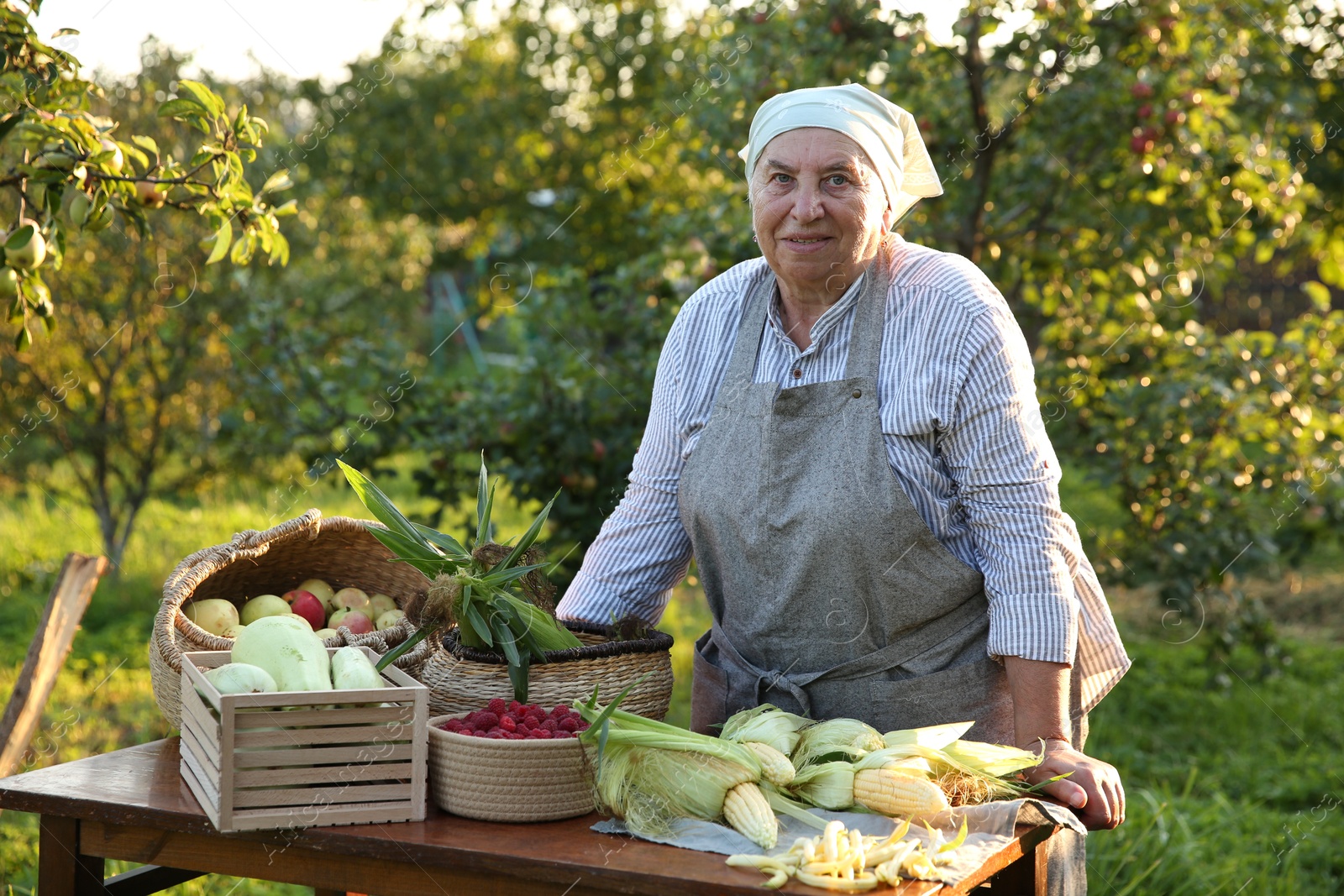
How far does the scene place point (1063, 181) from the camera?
17.1ft

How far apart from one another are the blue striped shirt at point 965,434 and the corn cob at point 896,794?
0.44 meters

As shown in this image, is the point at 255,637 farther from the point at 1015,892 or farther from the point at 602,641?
the point at 1015,892

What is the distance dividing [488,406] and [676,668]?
1.91 meters

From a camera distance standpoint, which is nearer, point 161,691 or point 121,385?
point 161,691

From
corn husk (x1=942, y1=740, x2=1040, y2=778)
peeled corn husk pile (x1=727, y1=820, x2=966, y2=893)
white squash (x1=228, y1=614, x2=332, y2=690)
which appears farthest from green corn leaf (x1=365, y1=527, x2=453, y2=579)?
corn husk (x1=942, y1=740, x2=1040, y2=778)

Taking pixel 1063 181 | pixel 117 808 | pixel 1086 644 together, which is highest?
pixel 1063 181

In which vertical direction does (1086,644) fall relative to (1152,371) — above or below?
below

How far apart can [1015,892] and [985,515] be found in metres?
0.65

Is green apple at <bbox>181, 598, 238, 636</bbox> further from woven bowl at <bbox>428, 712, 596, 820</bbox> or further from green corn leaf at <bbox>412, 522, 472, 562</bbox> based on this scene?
woven bowl at <bbox>428, 712, 596, 820</bbox>

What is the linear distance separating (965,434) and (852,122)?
0.64 m

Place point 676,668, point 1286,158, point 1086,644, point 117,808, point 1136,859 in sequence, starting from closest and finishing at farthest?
1. point 117,808
2. point 1086,644
3. point 1136,859
4. point 1286,158
5. point 676,668

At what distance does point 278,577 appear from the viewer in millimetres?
2900

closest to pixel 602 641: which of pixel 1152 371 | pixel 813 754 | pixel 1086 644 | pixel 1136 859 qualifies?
pixel 813 754

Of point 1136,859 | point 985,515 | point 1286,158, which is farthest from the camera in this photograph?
point 1286,158
